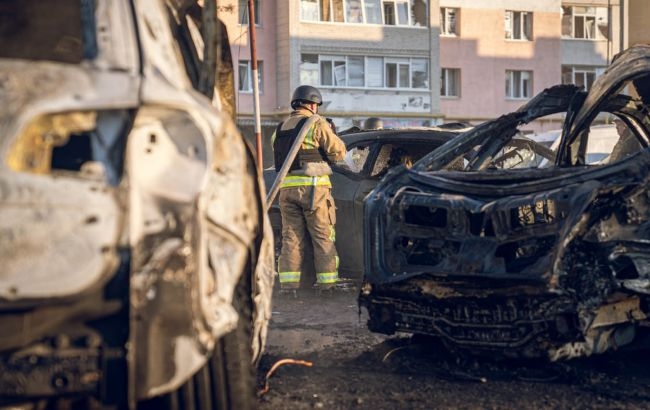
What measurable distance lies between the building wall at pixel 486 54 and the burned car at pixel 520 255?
116 ft

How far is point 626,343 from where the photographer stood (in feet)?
19.2

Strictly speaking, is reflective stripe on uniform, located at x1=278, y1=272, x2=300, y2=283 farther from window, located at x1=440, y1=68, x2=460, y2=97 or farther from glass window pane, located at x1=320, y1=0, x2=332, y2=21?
window, located at x1=440, y1=68, x2=460, y2=97

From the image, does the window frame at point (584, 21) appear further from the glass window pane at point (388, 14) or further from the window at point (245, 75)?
the window at point (245, 75)

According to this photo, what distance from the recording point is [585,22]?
44906 millimetres

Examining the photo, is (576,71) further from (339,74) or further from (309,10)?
(309,10)

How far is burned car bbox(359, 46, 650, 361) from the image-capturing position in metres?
5.45

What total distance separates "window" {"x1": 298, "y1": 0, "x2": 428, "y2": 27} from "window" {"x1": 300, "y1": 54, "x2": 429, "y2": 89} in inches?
54.5

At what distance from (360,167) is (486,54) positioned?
1318 inches

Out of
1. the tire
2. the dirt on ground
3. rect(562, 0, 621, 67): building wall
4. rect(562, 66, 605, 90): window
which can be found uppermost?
rect(562, 0, 621, 67): building wall

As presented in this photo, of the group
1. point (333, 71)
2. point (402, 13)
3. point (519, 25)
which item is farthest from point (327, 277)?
point (519, 25)

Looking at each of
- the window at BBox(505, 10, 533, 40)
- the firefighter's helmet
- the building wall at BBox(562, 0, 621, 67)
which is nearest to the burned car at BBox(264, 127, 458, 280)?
the firefighter's helmet

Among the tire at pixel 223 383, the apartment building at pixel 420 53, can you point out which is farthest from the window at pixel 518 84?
the tire at pixel 223 383

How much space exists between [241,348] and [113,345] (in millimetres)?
844

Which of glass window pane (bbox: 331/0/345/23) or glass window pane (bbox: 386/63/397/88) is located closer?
glass window pane (bbox: 331/0/345/23)
